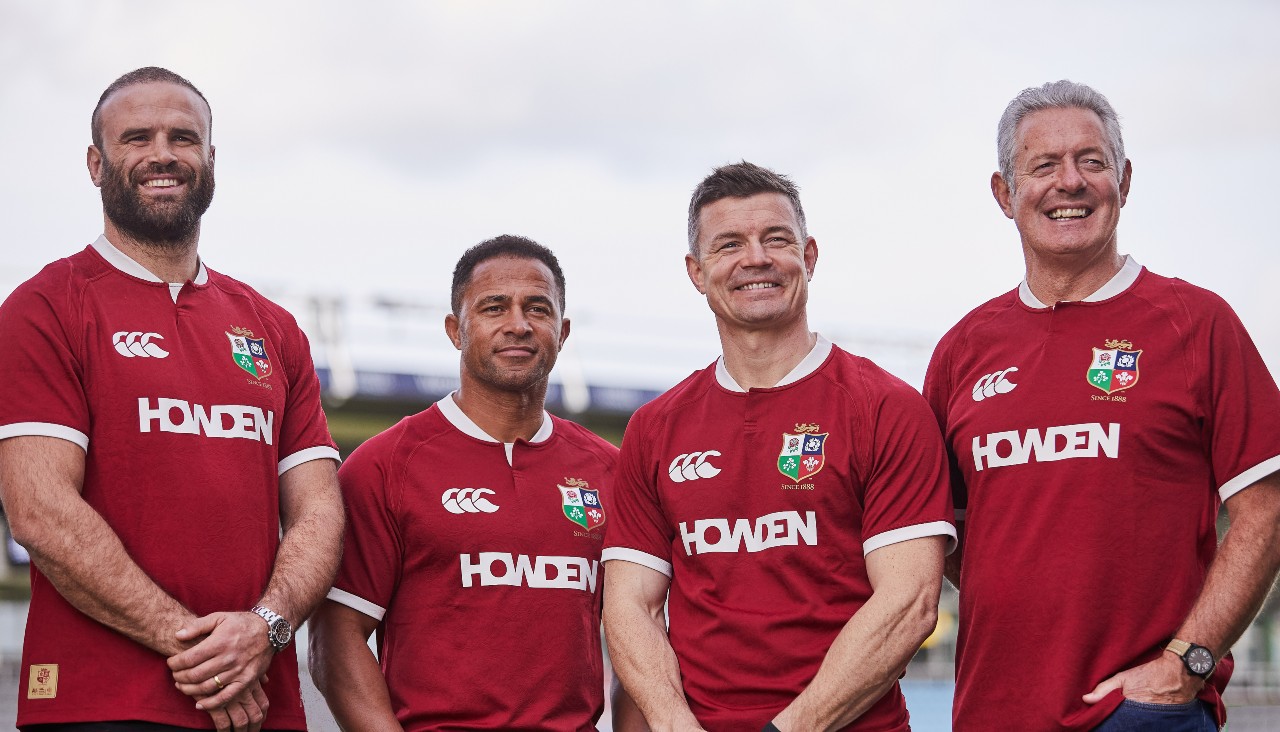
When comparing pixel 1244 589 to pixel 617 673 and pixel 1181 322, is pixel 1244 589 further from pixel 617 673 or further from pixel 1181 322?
pixel 617 673

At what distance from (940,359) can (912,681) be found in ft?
49.6

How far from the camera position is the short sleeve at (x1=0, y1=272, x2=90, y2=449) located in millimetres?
4273

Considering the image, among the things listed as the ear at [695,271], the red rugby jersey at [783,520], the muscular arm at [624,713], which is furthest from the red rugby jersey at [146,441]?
the ear at [695,271]

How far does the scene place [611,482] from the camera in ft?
18.2

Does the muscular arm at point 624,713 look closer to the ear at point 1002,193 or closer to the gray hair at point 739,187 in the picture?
the gray hair at point 739,187

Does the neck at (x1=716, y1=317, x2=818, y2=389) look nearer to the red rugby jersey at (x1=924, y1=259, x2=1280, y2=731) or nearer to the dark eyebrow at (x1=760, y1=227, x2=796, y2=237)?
the dark eyebrow at (x1=760, y1=227, x2=796, y2=237)

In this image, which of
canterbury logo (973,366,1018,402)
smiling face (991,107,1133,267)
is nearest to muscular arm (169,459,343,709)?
canterbury logo (973,366,1018,402)

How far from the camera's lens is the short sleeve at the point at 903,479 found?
441 centimetres

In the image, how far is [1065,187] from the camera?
4.61 m

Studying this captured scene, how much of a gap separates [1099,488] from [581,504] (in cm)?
200

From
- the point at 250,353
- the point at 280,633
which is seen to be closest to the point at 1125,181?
the point at 250,353

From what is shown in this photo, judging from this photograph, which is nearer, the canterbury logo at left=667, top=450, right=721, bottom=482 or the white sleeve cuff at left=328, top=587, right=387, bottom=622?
the canterbury logo at left=667, top=450, right=721, bottom=482

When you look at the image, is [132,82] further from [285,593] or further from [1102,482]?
[1102,482]

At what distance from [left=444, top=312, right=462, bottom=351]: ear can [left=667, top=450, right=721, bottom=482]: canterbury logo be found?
138 centimetres
